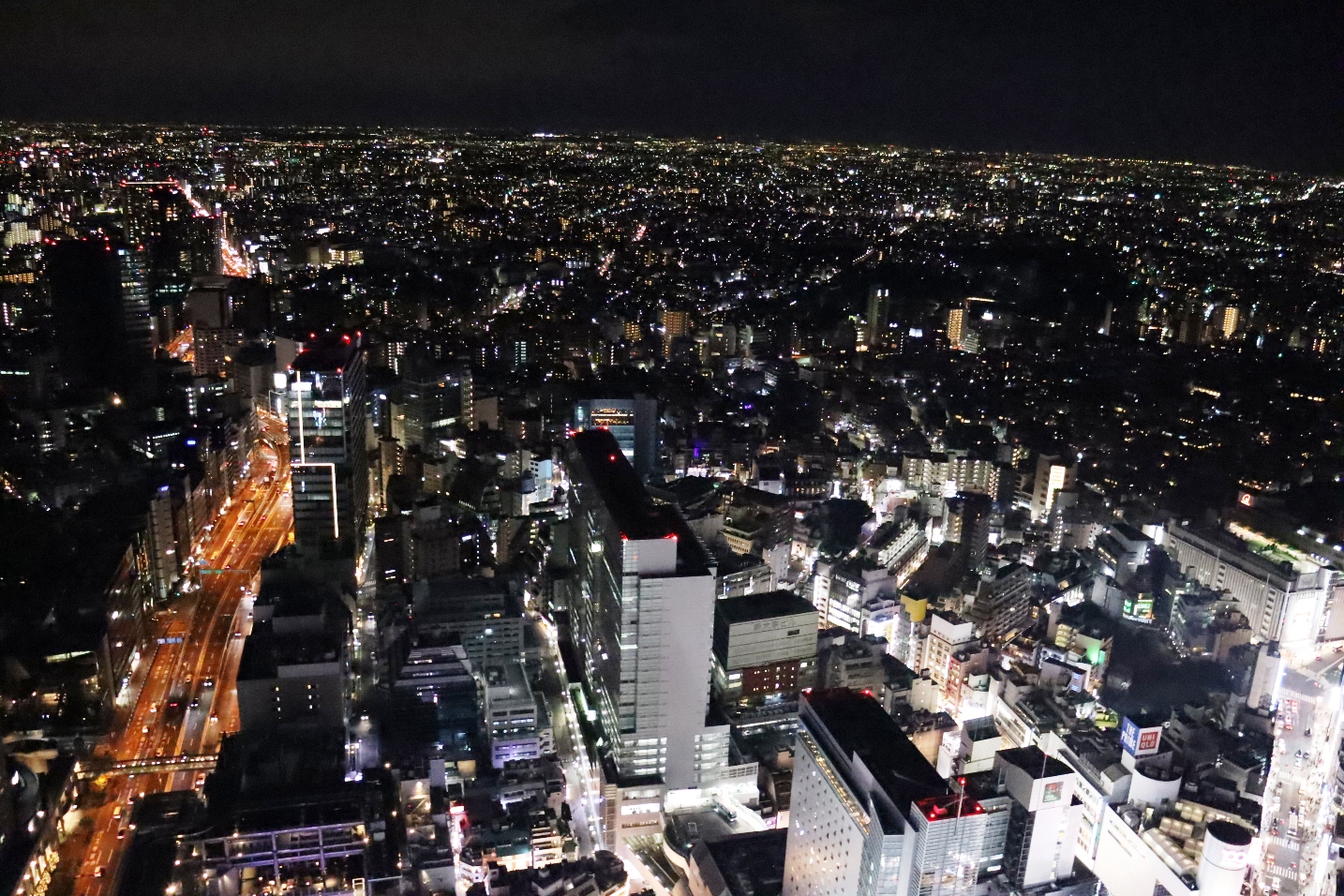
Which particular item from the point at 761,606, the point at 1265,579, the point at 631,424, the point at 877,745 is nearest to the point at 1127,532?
the point at 1265,579

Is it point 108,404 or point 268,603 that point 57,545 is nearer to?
point 268,603

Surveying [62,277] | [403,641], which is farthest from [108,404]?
[403,641]

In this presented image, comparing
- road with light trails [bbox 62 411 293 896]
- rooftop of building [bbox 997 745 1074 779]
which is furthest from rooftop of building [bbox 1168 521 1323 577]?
road with light trails [bbox 62 411 293 896]

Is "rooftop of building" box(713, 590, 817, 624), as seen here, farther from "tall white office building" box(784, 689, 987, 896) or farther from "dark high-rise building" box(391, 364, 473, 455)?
"dark high-rise building" box(391, 364, 473, 455)

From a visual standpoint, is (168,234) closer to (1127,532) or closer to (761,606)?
(761,606)

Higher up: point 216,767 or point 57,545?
point 57,545

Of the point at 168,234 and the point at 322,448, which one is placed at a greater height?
the point at 168,234

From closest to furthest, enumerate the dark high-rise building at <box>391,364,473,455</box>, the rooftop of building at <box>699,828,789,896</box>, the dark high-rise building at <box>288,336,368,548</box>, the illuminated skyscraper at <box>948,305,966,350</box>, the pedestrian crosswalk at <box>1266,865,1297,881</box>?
Result: the rooftop of building at <box>699,828,789,896</box> < the pedestrian crosswalk at <box>1266,865,1297,881</box> < the dark high-rise building at <box>288,336,368,548</box> < the dark high-rise building at <box>391,364,473,455</box> < the illuminated skyscraper at <box>948,305,966,350</box>
